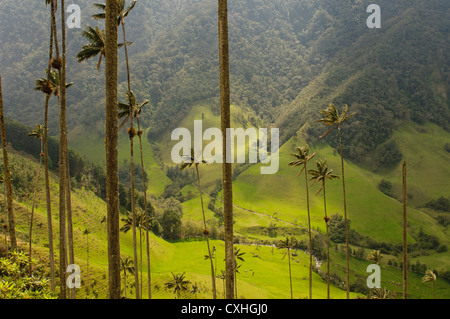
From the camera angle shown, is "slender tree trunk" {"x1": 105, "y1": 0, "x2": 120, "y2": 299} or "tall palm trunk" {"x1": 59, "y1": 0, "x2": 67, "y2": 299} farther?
"tall palm trunk" {"x1": 59, "y1": 0, "x2": 67, "y2": 299}

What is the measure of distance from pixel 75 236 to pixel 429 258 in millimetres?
167070

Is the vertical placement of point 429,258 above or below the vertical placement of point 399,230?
below

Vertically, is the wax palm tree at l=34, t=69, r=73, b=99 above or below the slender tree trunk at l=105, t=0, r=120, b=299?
above

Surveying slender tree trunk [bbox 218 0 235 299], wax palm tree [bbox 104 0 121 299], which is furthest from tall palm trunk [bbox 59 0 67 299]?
slender tree trunk [bbox 218 0 235 299]

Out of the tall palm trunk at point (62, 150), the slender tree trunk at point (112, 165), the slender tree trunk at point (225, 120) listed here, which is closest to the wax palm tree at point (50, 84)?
the tall palm trunk at point (62, 150)

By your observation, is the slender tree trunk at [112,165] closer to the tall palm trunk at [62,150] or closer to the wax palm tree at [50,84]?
the tall palm trunk at [62,150]

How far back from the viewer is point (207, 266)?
110m

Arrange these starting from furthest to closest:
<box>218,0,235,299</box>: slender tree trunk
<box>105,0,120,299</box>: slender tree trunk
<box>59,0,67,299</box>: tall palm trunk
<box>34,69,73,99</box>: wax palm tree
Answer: <box>34,69,73,99</box>: wax palm tree → <box>59,0,67,299</box>: tall palm trunk → <box>218,0,235,299</box>: slender tree trunk → <box>105,0,120,299</box>: slender tree trunk

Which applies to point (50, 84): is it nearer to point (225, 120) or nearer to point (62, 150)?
point (62, 150)

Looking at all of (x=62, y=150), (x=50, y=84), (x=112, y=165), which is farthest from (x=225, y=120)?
(x=50, y=84)

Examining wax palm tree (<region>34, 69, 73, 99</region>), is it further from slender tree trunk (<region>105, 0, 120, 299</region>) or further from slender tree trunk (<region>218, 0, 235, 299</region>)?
slender tree trunk (<region>218, 0, 235, 299</region>)

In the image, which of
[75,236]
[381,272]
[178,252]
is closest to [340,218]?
[381,272]
